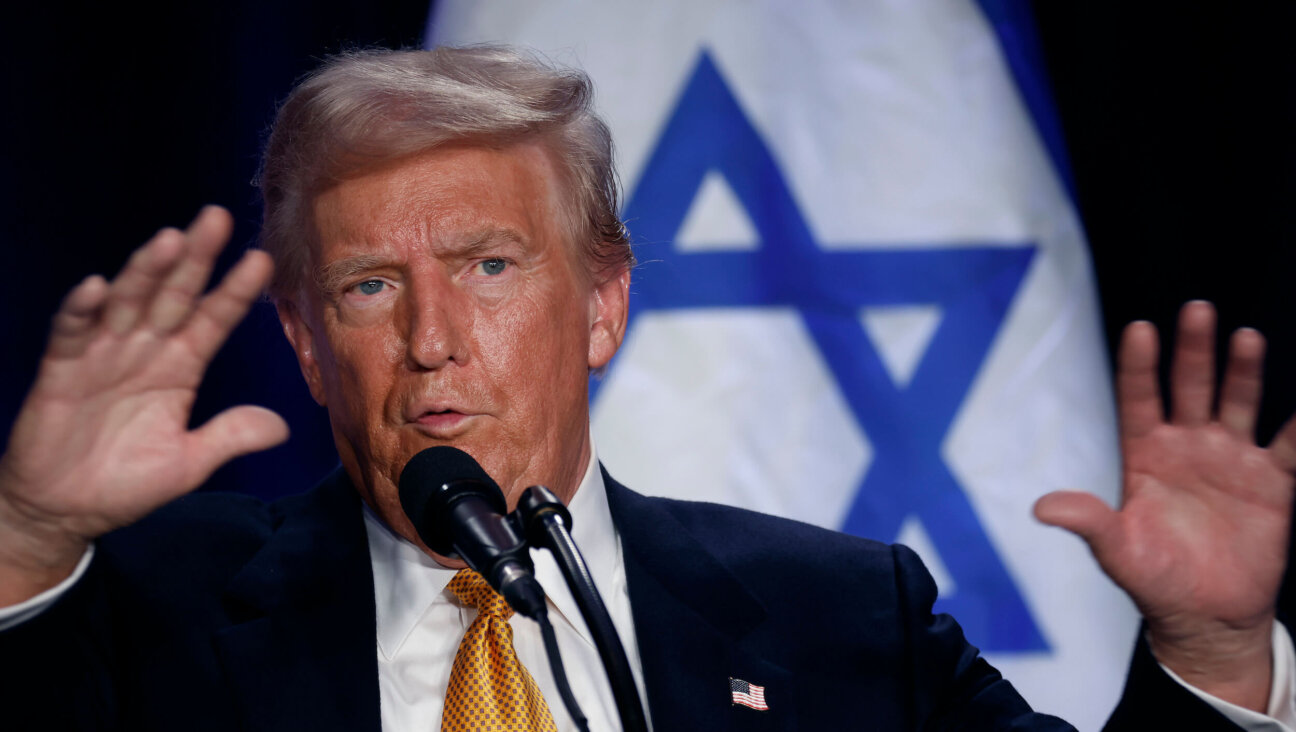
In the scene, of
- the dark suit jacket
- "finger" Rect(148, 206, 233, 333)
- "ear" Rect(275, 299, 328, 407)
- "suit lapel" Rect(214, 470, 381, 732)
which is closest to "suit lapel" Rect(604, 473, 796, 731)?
the dark suit jacket

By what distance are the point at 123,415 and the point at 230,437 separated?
12 cm

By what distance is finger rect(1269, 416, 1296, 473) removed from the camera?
1.42 m

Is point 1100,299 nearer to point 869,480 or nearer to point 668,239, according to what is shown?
point 869,480

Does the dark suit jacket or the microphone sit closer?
the microphone

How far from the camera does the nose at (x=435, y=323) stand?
167cm

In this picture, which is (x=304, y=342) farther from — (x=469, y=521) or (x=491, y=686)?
(x=469, y=521)

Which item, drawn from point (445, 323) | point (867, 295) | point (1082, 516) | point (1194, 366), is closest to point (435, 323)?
point (445, 323)

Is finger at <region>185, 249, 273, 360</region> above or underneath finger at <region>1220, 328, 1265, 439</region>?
underneath

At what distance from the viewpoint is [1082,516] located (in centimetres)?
141

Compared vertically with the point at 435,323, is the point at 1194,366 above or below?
above

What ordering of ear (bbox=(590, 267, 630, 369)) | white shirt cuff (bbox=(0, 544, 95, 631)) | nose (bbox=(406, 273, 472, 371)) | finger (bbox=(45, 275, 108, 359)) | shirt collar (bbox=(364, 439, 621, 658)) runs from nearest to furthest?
1. finger (bbox=(45, 275, 108, 359))
2. white shirt cuff (bbox=(0, 544, 95, 631))
3. nose (bbox=(406, 273, 472, 371))
4. shirt collar (bbox=(364, 439, 621, 658))
5. ear (bbox=(590, 267, 630, 369))

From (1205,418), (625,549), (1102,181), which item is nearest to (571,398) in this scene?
(625,549)

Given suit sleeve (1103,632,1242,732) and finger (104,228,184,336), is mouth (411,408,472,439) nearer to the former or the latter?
finger (104,228,184,336)

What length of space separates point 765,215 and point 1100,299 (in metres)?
0.87
